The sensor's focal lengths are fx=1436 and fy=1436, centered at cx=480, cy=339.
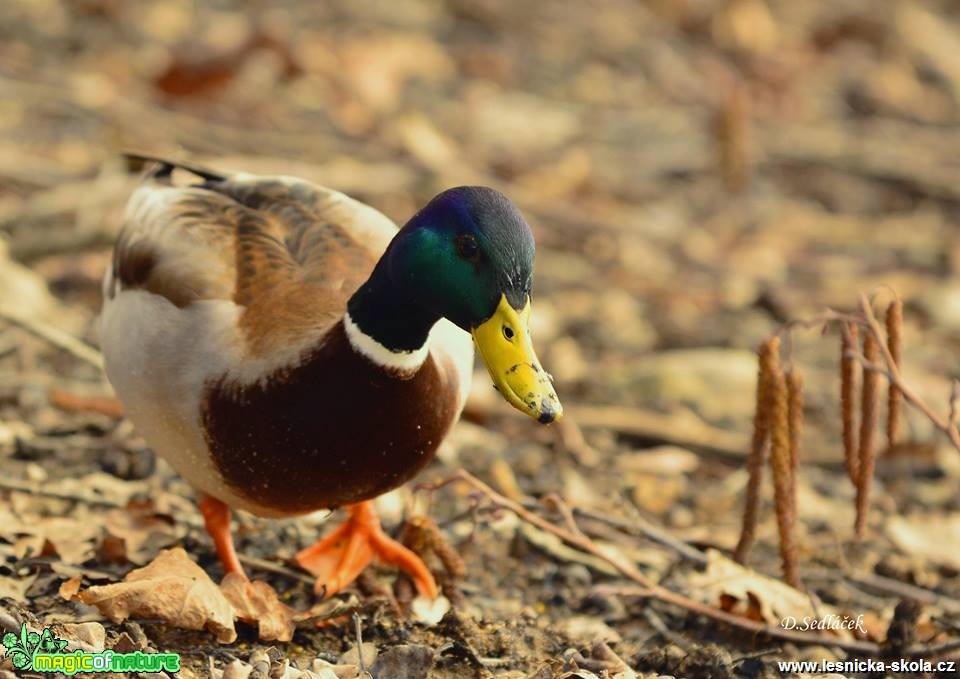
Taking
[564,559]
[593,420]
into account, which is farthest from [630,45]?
[564,559]

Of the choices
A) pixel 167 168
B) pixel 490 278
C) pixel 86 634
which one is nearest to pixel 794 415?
pixel 490 278

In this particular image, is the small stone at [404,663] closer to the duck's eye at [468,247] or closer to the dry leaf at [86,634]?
the dry leaf at [86,634]

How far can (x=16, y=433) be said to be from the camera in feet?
14.6

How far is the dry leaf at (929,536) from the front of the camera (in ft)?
14.9

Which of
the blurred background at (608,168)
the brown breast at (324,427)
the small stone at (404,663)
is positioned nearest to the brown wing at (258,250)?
the brown breast at (324,427)

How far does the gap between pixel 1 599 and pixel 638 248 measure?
4.44 m

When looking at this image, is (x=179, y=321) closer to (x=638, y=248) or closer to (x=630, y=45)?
(x=638, y=248)

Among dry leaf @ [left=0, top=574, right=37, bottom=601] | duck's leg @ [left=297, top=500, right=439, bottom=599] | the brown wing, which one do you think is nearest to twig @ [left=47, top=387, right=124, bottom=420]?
the brown wing

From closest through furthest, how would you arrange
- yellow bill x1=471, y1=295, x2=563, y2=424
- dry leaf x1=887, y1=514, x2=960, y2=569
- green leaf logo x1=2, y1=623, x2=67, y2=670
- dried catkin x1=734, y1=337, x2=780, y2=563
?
green leaf logo x1=2, y1=623, x2=67, y2=670, yellow bill x1=471, y1=295, x2=563, y2=424, dried catkin x1=734, y1=337, x2=780, y2=563, dry leaf x1=887, y1=514, x2=960, y2=569

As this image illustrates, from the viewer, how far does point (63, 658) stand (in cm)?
281

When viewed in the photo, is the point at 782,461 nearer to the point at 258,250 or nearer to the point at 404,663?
the point at 404,663

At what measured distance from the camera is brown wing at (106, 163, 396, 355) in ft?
11.5

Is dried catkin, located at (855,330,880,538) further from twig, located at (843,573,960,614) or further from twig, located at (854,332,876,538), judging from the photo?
twig, located at (843,573,960,614)

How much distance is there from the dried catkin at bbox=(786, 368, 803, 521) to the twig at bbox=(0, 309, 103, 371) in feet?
7.70
